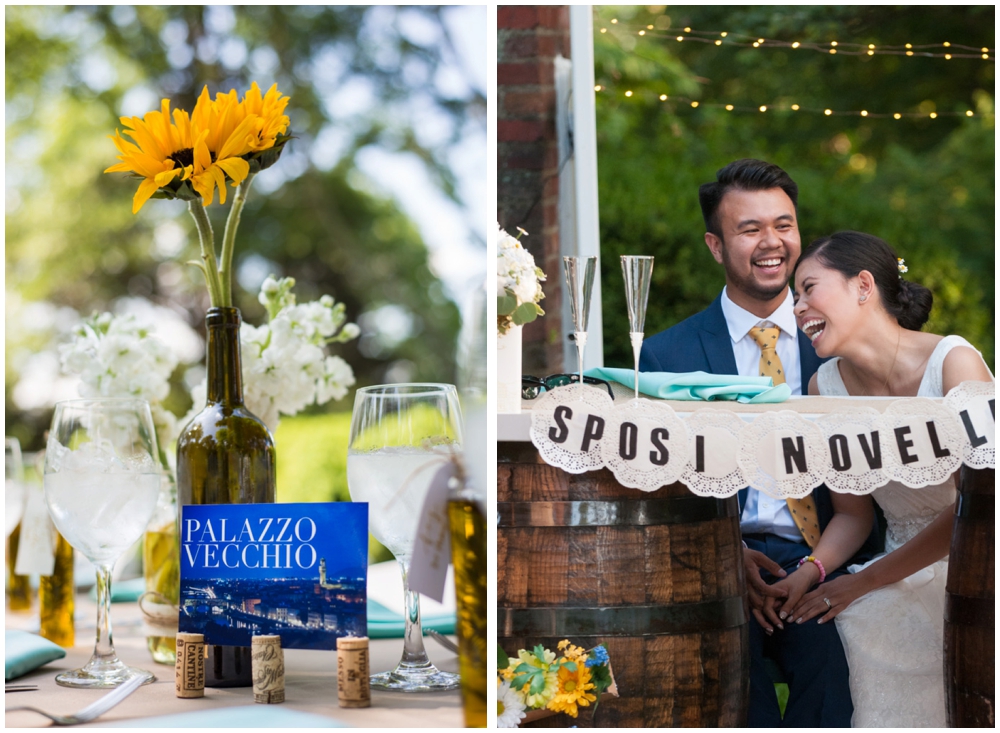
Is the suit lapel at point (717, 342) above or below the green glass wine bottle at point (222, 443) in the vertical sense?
above

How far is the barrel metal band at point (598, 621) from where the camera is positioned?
1.08 meters

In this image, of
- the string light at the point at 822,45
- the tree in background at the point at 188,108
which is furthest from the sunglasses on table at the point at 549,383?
the tree in background at the point at 188,108

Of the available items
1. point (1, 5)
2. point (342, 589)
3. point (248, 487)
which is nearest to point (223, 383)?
point (248, 487)

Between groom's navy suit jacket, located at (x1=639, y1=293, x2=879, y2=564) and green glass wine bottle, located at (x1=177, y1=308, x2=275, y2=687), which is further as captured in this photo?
groom's navy suit jacket, located at (x1=639, y1=293, x2=879, y2=564)

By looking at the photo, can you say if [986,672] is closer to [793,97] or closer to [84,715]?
[84,715]

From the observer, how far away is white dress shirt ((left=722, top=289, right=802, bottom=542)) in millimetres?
1556

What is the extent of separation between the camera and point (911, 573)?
1.32m

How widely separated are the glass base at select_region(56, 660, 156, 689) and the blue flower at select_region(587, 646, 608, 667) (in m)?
0.51

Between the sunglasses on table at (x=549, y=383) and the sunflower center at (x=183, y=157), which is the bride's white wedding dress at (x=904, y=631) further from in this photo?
the sunflower center at (x=183, y=157)

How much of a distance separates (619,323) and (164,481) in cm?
226

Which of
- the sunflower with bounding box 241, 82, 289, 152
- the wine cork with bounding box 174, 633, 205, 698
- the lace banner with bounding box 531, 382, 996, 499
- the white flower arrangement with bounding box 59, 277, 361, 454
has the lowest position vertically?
the wine cork with bounding box 174, 633, 205, 698

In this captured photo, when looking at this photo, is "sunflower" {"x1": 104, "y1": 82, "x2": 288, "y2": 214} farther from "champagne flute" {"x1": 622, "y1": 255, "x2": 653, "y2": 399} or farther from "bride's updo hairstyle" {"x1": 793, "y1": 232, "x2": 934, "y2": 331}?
"bride's updo hairstyle" {"x1": 793, "y1": 232, "x2": 934, "y2": 331}

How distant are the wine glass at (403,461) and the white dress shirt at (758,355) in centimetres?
82

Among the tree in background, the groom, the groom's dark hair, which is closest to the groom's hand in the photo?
the groom
